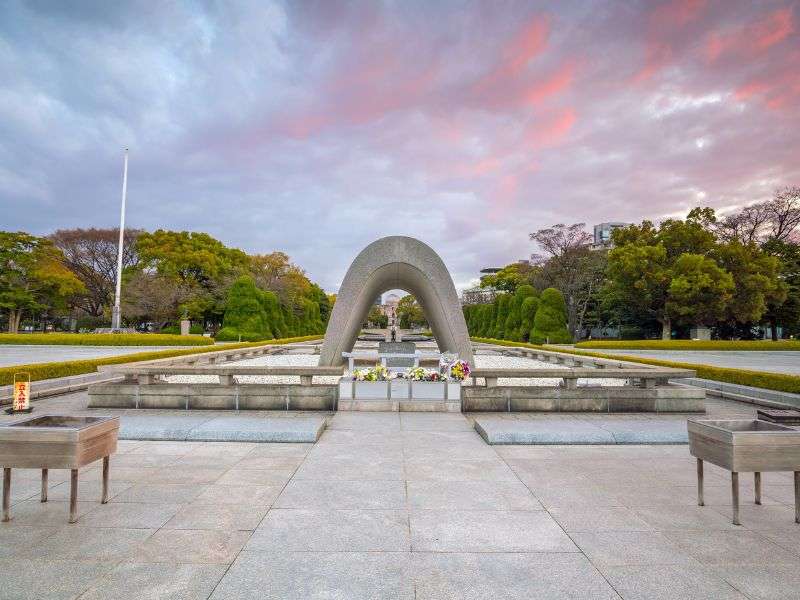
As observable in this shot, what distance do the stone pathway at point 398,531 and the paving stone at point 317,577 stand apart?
0.01 metres

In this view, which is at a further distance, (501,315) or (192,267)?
(192,267)

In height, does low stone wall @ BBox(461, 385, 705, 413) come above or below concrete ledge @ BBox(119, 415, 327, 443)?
above

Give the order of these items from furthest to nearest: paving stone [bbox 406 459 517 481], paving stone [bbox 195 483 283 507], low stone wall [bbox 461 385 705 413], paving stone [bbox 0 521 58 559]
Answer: low stone wall [bbox 461 385 705 413] → paving stone [bbox 406 459 517 481] → paving stone [bbox 195 483 283 507] → paving stone [bbox 0 521 58 559]

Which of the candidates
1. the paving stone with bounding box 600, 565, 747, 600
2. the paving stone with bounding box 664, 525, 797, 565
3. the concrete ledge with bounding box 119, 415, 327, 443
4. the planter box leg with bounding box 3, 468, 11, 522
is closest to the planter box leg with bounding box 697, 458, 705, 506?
the paving stone with bounding box 664, 525, 797, 565

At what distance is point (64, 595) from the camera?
2832 mm

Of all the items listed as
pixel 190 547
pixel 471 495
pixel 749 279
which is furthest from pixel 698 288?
pixel 190 547

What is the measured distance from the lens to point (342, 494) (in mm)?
4617

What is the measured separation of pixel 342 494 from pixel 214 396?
5.20m

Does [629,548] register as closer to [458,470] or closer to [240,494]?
[458,470]

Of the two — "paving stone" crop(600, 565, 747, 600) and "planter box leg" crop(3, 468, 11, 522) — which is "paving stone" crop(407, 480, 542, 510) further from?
"planter box leg" crop(3, 468, 11, 522)

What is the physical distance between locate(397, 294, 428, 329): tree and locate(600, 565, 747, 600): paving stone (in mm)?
82139

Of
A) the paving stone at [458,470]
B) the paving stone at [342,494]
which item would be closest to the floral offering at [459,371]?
the paving stone at [458,470]

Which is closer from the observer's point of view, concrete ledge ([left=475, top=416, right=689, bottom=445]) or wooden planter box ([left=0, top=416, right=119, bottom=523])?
wooden planter box ([left=0, top=416, right=119, bottom=523])

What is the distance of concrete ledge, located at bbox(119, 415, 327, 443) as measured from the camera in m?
6.71
